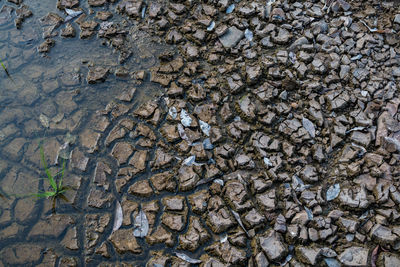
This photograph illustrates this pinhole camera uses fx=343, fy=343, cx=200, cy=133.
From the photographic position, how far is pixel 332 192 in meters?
2.20

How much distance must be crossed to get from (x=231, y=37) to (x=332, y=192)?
151 cm

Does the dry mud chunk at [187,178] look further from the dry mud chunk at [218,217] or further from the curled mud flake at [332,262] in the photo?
the curled mud flake at [332,262]

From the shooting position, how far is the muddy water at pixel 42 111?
2.17 m

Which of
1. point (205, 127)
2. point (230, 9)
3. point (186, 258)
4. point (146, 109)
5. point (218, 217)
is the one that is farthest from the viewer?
point (230, 9)

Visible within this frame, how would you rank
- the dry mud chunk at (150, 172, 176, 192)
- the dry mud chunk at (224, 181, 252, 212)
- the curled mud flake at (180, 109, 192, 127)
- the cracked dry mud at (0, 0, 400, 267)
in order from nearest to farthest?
the cracked dry mud at (0, 0, 400, 267) < the dry mud chunk at (224, 181, 252, 212) < the dry mud chunk at (150, 172, 176, 192) < the curled mud flake at (180, 109, 192, 127)

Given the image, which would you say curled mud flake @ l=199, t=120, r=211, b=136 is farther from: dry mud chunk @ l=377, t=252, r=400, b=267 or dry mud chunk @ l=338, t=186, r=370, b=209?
dry mud chunk @ l=377, t=252, r=400, b=267

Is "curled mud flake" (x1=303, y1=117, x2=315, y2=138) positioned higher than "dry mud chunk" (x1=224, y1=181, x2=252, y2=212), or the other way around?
"curled mud flake" (x1=303, y1=117, x2=315, y2=138)

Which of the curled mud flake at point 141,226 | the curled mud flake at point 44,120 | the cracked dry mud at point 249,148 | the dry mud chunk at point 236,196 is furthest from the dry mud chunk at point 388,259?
the curled mud flake at point 44,120

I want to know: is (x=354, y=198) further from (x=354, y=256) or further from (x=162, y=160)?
(x=162, y=160)

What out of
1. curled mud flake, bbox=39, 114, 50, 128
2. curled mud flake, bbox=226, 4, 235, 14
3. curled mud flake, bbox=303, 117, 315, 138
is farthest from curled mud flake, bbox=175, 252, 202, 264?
curled mud flake, bbox=226, 4, 235, 14

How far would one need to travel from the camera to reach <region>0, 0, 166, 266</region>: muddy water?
7.11ft

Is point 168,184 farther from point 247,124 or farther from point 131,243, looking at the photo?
point 247,124

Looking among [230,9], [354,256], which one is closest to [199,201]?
[354,256]

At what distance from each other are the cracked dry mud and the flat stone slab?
0.07 ft
